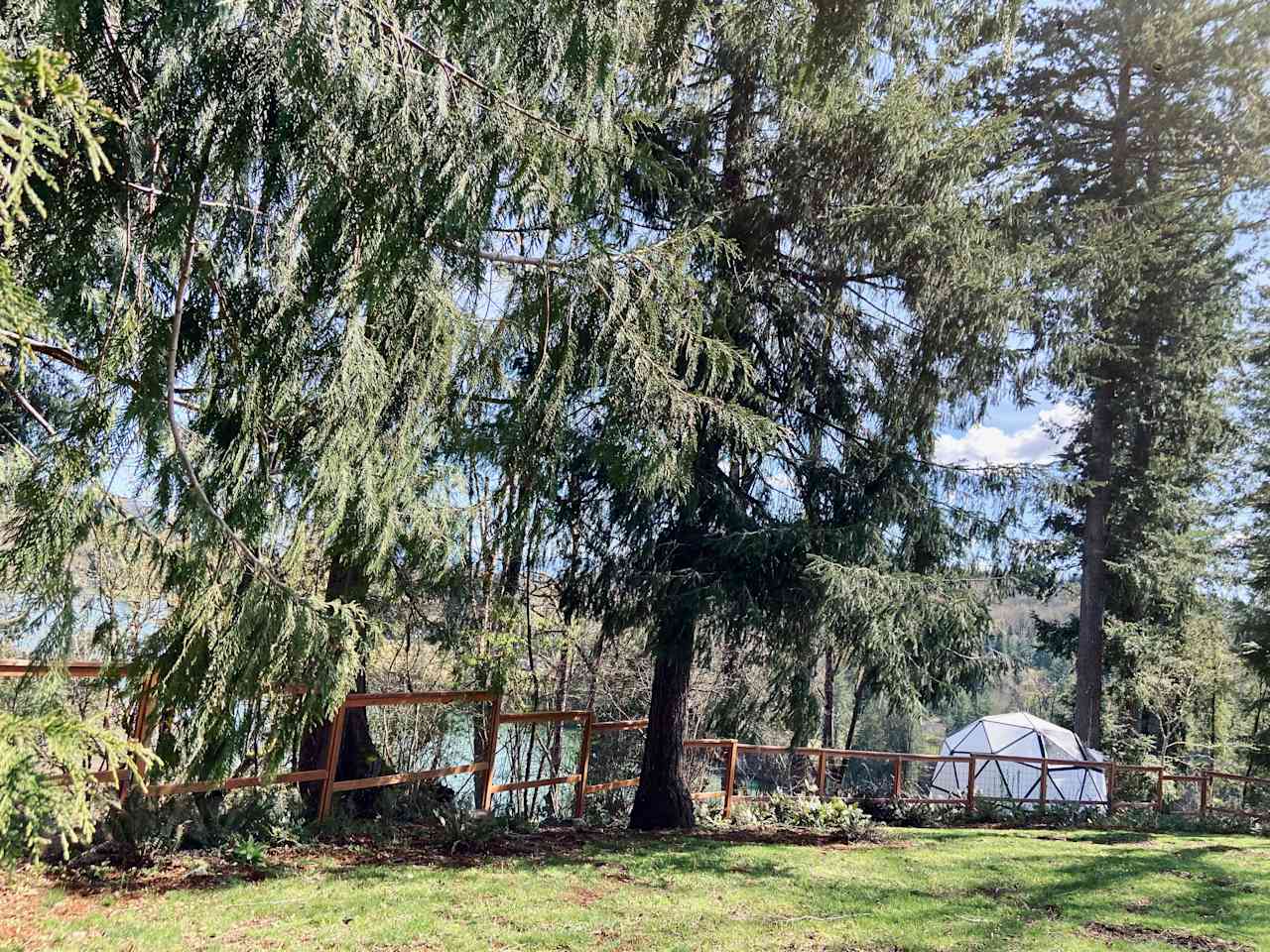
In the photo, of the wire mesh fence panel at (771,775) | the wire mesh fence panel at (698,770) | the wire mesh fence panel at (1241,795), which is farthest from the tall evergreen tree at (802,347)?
the wire mesh fence panel at (1241,795)

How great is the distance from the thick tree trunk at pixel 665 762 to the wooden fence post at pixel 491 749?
1.65 meters

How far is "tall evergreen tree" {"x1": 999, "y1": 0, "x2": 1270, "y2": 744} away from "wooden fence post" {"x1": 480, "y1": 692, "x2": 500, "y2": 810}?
9713 millimetres

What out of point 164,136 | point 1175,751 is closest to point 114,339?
point 164,136

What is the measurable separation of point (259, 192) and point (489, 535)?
127 inches

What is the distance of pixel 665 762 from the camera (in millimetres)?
8602

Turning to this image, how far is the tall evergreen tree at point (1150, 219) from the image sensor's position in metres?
13.1

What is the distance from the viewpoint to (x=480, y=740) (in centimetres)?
809

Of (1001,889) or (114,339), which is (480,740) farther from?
(114,339)

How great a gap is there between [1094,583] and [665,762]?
32.6 feet

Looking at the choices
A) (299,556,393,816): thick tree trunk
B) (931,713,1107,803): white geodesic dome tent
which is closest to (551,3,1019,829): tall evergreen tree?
(299,556,393,816): thick tree trunk

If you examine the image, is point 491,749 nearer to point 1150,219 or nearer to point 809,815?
point 809,815

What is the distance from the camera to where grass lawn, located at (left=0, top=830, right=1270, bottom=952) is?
4.32m

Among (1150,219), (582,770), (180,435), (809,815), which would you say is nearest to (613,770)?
(582,770)

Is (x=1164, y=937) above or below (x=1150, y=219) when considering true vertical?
below
